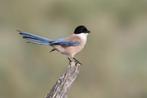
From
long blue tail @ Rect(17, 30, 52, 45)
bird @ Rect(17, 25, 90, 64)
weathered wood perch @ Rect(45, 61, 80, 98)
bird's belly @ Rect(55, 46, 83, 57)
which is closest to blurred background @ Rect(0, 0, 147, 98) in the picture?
bird @ Rect(17, 25, 90, 64)

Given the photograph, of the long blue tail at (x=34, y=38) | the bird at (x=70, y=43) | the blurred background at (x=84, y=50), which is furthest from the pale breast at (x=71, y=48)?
the blurred background at (x=84, y=50)

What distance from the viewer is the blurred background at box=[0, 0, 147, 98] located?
13.4 meters

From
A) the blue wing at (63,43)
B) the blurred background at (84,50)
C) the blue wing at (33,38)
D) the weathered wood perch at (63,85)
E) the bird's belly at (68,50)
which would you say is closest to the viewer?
the weathered wood perch at (63,85)

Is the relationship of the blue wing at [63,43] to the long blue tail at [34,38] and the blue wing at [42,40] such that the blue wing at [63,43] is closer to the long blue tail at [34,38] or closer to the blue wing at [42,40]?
the blue wing at [42,40]

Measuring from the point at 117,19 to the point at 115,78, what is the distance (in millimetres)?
4041

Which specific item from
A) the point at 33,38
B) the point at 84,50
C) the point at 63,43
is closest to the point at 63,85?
the point at 33,38

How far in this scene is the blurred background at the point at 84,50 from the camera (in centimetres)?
1335

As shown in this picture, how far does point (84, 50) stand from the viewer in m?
14.4

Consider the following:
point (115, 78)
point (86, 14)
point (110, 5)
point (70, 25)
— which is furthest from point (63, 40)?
point (110, 5)

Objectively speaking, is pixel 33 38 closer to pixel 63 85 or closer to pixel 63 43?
pixel 63 43

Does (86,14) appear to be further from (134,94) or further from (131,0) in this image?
(134,94)

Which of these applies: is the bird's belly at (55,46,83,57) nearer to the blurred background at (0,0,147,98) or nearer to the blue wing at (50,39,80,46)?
the blue wing at (50,39,80,46)

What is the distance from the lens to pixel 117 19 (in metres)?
17.7

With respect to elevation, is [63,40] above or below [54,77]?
above
